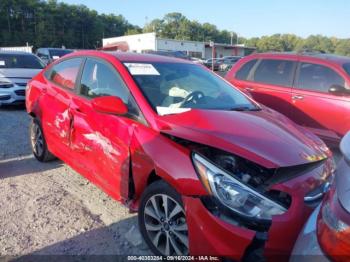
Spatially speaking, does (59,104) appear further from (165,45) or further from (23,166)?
(165,45)

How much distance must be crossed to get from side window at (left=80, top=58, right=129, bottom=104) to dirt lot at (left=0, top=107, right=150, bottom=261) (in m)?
1.15

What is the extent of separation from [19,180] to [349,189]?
13.2 ft

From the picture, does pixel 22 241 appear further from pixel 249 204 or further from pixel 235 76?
pixel 235 76

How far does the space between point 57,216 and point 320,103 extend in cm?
459

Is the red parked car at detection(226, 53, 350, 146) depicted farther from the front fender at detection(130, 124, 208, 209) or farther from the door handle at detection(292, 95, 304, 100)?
the front fender at detection(130, 124, 208, 209)

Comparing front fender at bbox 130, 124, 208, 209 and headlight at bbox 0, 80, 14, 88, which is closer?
front fender at bbox 130, 124, 208, 209

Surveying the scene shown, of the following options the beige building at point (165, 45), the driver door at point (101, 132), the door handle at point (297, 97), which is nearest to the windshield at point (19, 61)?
the driver door at point (101, 132)

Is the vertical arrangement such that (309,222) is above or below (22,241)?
above

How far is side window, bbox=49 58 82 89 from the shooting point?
4414 millimetres

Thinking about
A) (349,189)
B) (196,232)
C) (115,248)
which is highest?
(349,189)

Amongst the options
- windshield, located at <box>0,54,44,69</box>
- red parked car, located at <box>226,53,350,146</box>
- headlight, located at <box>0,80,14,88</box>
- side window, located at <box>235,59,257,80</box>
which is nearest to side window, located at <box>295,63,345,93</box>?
red parked car, located at <box>226,53,350,146</box>

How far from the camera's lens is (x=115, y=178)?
3.42 m

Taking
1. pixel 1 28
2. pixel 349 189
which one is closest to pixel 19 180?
pixel 349 189

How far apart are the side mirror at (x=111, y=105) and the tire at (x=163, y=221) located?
727 mm
